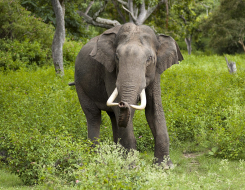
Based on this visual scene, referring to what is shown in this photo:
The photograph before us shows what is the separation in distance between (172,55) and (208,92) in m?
4.67

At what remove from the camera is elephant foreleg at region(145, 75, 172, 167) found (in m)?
5.89

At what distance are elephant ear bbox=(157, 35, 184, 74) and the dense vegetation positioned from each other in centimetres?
145

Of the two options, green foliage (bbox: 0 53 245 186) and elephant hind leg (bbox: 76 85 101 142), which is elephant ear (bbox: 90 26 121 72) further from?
elephant hind leg (bbox: 76 85 101 142)

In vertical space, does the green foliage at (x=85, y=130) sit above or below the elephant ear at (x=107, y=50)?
below

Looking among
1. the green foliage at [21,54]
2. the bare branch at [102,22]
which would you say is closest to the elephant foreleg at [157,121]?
the green foliage at [21,54]

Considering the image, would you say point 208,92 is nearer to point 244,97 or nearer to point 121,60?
point 244,97

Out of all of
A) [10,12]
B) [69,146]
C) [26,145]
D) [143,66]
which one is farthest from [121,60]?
[10,12]

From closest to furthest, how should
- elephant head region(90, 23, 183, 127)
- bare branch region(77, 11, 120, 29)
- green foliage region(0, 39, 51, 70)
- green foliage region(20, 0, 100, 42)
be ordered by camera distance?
elephant head region(90, 23, 183, 127) → green foliage region(0, 39, 51, 70) → green foliage region(20, 0, 100, 42) → bare branch region(77, 11, 120, 29)

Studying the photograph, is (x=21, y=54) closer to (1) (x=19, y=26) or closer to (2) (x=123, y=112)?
(1) (x=19, y=26)

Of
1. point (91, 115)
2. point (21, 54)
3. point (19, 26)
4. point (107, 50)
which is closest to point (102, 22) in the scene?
point (19, 26)

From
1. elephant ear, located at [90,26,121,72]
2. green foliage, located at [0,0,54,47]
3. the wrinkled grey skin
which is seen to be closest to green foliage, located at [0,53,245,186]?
the wrinkled grey skin

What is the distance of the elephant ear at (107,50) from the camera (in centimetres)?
573

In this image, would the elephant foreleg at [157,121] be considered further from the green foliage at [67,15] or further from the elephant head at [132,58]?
the green foliage at [67,15]

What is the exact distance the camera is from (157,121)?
5.99 metres
